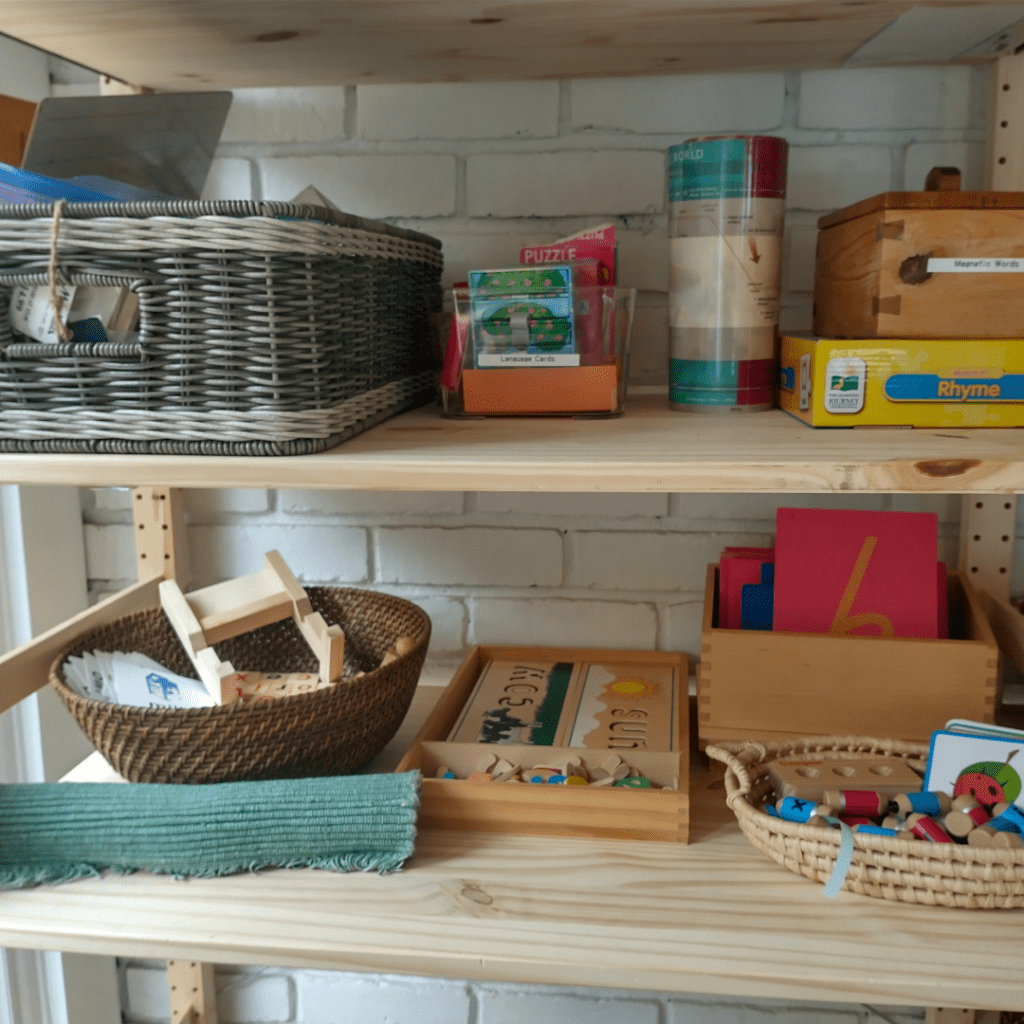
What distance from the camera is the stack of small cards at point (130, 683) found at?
0.94 metres

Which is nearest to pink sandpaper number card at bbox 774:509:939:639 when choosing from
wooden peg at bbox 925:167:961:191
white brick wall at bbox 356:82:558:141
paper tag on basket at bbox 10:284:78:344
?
wooden peg at bbox 925:167:961:191

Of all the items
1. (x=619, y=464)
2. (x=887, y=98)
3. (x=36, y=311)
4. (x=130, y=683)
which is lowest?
(x=130, y=683)

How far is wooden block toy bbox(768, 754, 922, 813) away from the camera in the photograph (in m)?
0.81

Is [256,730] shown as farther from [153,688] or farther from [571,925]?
[571,925]

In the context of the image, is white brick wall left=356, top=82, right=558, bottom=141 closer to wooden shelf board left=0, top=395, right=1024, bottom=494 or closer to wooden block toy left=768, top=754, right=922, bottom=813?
wooden shelf board left=0, top=395, right=1024, bottom=494

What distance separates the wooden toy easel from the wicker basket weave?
0.41m

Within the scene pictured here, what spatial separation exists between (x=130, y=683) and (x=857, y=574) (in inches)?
27.9

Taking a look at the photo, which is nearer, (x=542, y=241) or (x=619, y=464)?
(x=619, y=464)

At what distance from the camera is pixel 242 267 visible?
702 millimetres

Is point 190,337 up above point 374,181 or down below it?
below

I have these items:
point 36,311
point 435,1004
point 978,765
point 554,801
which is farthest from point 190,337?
point 435,1004

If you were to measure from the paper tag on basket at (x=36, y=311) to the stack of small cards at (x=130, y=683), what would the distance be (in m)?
0.34

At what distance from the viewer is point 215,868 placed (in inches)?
31.4

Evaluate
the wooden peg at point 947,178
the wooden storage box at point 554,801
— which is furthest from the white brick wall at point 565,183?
the wooden storage box at point 554,801
